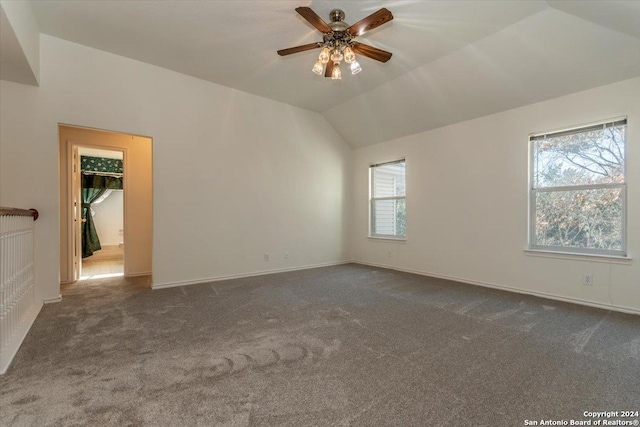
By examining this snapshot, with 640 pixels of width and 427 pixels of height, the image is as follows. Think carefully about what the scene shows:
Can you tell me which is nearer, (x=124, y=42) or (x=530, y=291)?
(x=124, y=42)

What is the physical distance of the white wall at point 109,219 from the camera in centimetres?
768

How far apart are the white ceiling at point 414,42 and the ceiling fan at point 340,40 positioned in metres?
0.33

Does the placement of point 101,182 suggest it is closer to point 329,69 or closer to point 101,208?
point 101,208

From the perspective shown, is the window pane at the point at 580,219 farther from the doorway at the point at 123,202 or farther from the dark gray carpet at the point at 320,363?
the doorway at the point at 123,202

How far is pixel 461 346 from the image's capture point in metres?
2.23

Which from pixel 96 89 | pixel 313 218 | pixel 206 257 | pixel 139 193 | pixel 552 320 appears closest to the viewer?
pixel 552 320

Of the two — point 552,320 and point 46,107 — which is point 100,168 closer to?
point 46,107

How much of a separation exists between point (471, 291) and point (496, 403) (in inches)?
98.4

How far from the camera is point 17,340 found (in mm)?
2248

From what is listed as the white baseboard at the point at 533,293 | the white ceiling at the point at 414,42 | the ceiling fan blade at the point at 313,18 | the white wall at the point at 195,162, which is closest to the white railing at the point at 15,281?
the white wall at the point at 195,162

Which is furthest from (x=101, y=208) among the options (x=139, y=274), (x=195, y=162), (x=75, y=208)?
(x=195, y=162)

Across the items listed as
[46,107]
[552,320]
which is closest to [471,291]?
[552,320]

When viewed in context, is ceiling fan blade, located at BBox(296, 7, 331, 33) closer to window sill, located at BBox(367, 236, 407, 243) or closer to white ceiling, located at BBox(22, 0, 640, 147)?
white ceiling, located at BBox(22, 0, 640, 147)

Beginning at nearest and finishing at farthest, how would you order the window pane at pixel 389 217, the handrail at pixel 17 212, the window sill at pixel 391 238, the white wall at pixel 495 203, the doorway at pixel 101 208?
the handrail at pixel 17 212 < the white wall at pixel 495 203 < the window sill at pixel 391 238 < the window pane at pixel 389 217 < the doorway at pixel 101 208
